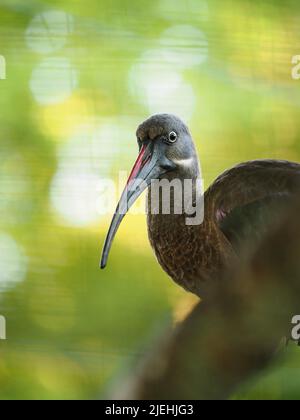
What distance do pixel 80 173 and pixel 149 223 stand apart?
0.23 metres

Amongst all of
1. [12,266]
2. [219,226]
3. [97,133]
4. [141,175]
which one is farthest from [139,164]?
[12,266]

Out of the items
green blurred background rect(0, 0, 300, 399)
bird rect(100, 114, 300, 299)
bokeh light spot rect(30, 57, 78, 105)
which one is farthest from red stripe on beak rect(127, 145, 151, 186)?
bokeh light spot rect(30, 57, 78, 105)

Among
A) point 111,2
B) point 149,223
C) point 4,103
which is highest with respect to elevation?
point 111,2

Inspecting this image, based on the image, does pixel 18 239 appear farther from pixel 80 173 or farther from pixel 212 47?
pixel 212 47

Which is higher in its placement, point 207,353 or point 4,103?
point 4,103

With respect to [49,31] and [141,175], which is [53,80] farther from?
[141,175]

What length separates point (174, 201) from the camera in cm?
91

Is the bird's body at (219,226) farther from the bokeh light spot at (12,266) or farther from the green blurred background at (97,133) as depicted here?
the bokeh light spot at (12,266)

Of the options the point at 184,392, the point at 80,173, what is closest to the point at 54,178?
the point at 80,173

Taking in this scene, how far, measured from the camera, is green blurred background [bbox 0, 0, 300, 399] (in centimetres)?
106

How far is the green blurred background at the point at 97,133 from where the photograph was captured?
3.49 feet

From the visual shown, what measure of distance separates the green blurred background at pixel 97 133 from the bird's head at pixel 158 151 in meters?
0.14

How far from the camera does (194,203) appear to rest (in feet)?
3.01
